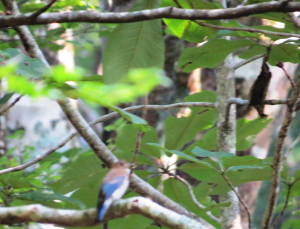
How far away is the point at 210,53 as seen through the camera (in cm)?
167

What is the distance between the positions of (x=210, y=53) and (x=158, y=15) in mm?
628

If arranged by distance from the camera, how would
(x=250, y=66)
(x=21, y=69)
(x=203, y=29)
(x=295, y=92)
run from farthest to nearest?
(x=250, y=66) < (x=203, y=29) < (x=295, y=92) < (x=21, y=69)

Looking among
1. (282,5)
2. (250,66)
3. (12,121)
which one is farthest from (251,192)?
(12,121)

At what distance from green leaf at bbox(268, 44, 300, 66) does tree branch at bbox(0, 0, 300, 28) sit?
602 mm

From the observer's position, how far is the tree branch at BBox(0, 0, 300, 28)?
104cm

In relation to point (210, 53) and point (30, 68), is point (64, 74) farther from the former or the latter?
point (210, 53)

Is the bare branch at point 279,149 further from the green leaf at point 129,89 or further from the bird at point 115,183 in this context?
the green leaf at point 129,89

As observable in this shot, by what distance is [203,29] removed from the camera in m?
1.51

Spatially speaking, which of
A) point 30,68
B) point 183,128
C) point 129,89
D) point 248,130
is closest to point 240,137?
point 248,130

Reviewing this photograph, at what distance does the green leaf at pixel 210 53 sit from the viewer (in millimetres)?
1619

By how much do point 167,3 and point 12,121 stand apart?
4363 millimetres

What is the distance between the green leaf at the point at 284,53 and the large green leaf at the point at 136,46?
514mm

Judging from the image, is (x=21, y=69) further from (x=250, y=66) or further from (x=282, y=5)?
(x=250, y=66)

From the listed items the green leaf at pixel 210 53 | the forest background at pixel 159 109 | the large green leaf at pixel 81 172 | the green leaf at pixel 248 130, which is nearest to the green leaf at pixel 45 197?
the forest background at pixel 159 109
